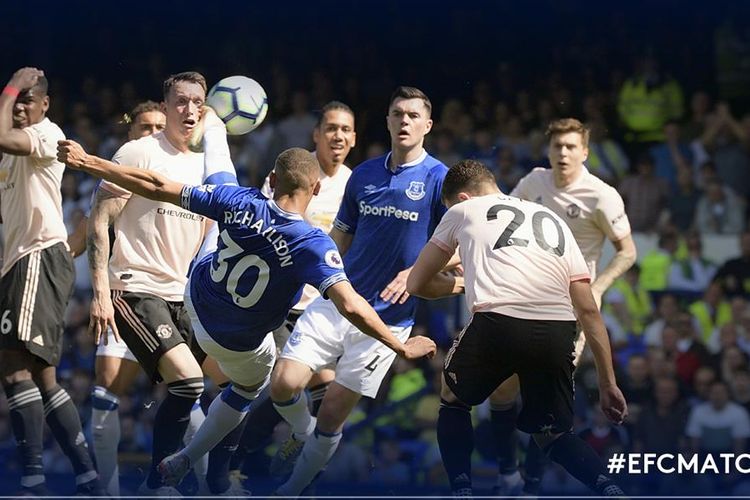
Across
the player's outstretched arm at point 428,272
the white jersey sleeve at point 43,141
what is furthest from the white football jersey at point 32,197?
the player's outstretched arm at point 428,272

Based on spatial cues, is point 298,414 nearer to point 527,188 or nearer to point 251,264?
point 251,264

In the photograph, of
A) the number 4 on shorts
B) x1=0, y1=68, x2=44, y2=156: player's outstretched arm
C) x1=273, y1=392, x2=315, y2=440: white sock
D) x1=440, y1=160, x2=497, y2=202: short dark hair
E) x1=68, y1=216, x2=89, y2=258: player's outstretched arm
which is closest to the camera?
x1=440, y1=160, x2=497, y2=202: short dark hair

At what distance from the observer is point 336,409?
345 inches

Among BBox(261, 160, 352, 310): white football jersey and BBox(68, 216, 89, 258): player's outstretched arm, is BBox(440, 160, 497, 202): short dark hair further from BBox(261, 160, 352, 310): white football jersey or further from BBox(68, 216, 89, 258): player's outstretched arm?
BBox(68, 216, 89, 258): player's outstretched arm

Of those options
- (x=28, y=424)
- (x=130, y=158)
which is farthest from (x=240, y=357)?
(x=130, y=158)

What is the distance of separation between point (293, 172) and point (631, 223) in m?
7.32

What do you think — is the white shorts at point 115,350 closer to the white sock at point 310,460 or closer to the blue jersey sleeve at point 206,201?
the white sock at point 310,460

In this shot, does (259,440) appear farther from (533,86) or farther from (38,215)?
(533,86)

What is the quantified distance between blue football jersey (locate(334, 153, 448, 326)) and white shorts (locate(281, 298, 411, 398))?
214mm

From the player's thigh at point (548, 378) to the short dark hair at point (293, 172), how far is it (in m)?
1.52

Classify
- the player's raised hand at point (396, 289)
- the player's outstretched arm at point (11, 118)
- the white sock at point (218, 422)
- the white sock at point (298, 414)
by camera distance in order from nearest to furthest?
the white sock at point (218, 422), the player's outstretched arm at point (11, 118), the player's raised hand at point (396, 289), the white sock at point (298, 414)

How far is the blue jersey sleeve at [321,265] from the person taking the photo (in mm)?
7379

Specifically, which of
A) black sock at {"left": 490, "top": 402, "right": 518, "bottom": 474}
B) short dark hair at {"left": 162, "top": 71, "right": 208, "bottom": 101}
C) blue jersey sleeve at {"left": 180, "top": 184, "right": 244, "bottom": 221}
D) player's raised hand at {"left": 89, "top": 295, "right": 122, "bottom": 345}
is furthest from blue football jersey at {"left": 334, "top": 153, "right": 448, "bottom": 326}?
player's raised hand at {"left": 89, "top": 295, "right": 122, "bottom": 345}

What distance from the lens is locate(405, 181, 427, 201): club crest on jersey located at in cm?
885
